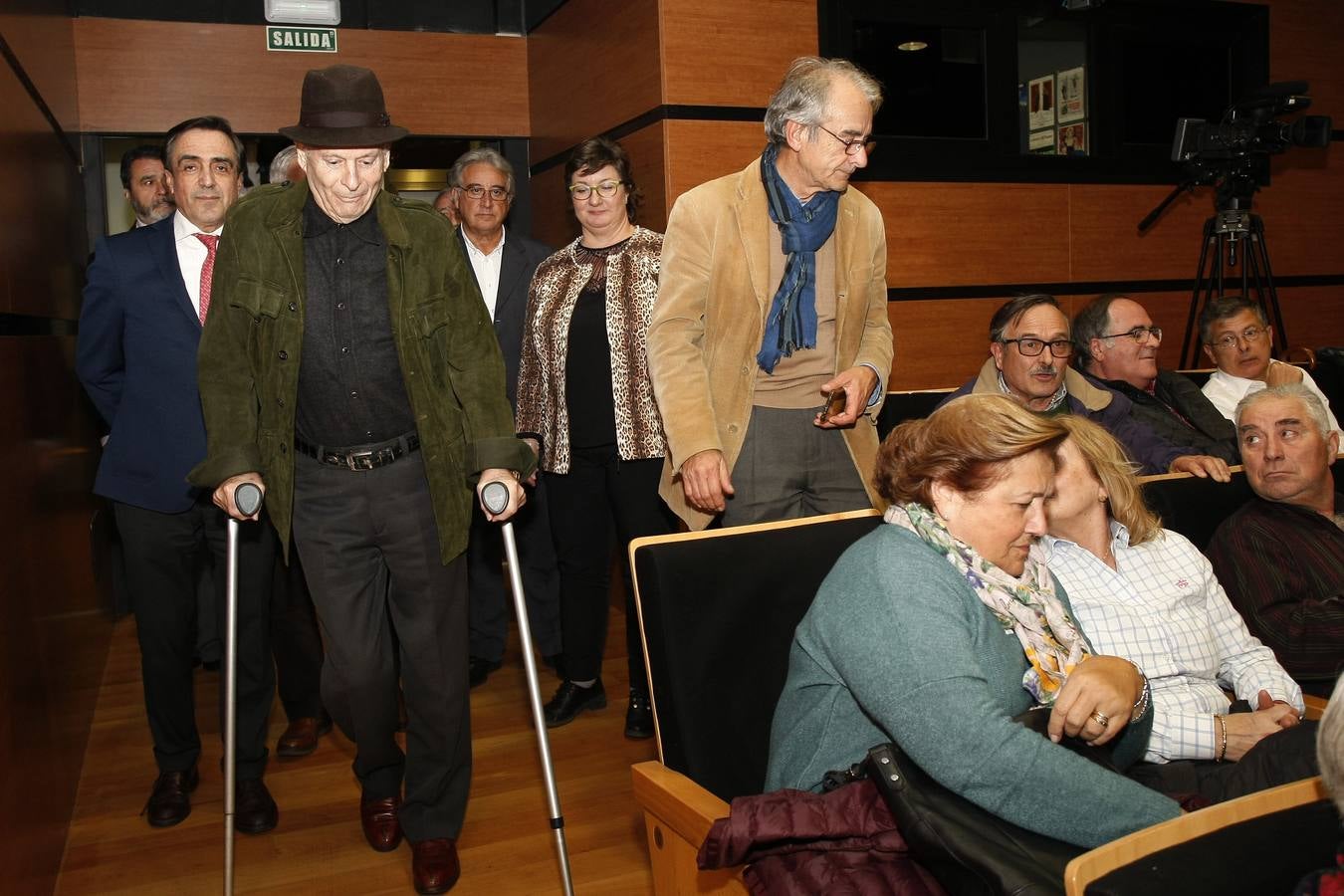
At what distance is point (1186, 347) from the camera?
17.0ft

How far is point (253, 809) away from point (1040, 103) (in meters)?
Result: 4.50

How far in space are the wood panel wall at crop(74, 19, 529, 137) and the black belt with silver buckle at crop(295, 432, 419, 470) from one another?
137 inches

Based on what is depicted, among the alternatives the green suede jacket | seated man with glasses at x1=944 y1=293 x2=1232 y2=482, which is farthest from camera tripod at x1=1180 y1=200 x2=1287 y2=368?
the green suede jacket

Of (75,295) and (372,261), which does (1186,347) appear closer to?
(372,261)

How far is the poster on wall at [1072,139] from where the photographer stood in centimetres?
557

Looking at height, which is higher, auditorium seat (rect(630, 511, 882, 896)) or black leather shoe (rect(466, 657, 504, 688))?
auditorium seat (rect(630, 511, 882, 896))

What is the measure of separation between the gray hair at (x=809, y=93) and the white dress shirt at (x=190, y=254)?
1.47 meters

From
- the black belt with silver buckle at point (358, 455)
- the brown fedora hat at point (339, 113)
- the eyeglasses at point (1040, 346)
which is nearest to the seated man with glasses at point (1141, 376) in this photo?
the eyeglasses at point (1040, 346)

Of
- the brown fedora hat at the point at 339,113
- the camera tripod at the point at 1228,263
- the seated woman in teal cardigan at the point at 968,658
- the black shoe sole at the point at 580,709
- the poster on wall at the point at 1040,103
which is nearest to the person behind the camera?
the seated woman in teal cardigan at the point at 968,658

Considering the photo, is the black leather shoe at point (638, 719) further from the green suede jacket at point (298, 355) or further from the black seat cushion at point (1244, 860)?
the black seat cushion at point (1244, 860)

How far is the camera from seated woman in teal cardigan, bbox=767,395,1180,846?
1468mm

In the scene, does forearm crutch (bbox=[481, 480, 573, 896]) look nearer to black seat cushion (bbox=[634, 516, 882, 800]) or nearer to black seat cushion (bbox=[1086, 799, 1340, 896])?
black seat cushion (bbox=[634, 516, 882, 800])

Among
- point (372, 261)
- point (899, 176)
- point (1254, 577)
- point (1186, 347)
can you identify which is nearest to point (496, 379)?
point (372, 261)

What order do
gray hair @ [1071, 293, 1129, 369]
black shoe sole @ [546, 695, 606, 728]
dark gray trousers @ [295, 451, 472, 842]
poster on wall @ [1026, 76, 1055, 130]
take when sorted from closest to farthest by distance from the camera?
dark gray trousers @ [295, 451, 472, 842] < black shoe sole @ [546, 695, 606, 728] < gray hair @ [1071, 293, 1129, 369] < poster on wall @ [1026, 76, 1055, 130]
